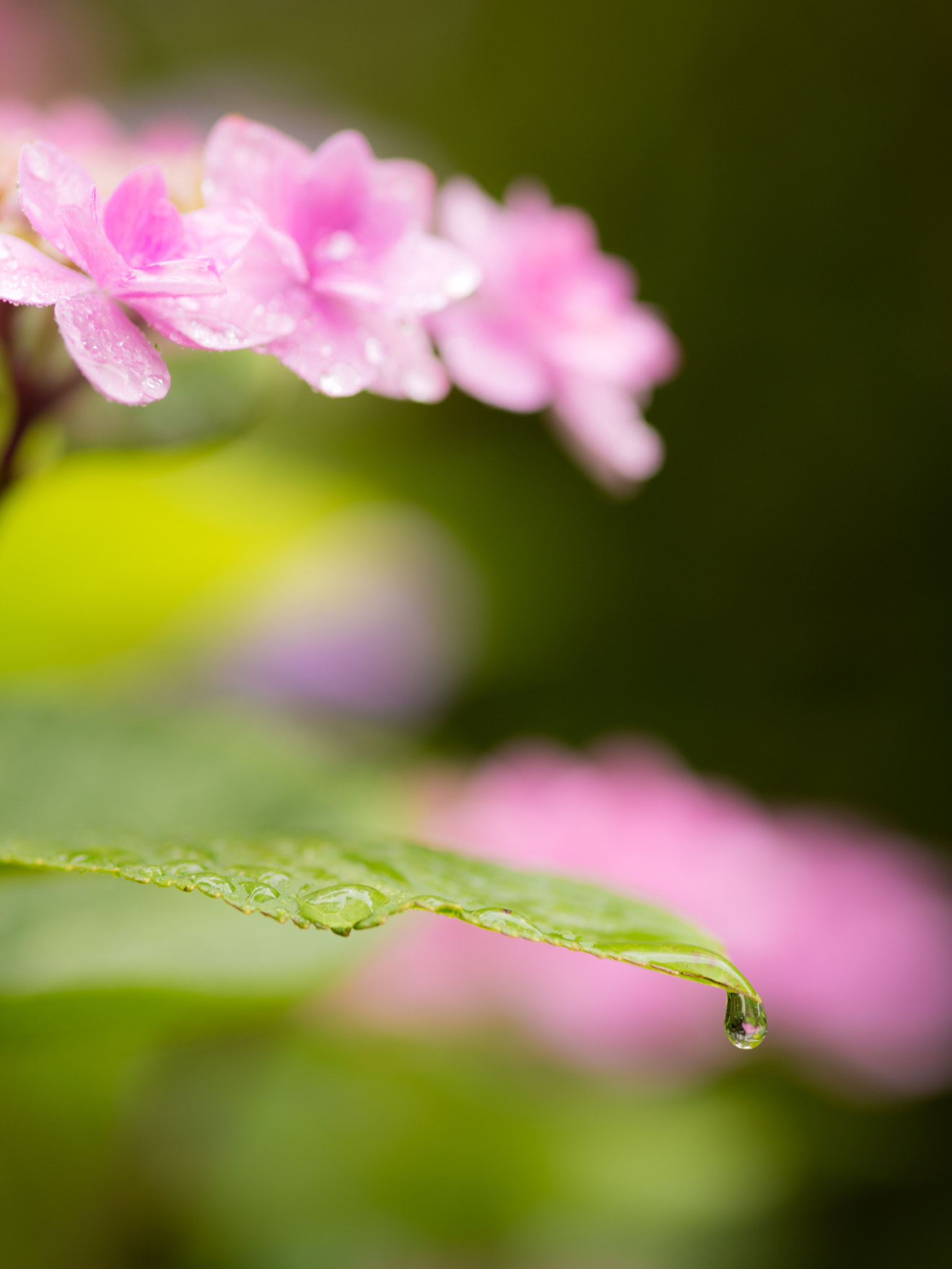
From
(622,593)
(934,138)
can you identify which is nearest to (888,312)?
(934,138)

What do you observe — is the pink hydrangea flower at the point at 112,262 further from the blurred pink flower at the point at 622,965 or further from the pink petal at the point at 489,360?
the blurred pink flower at the point at 622,965

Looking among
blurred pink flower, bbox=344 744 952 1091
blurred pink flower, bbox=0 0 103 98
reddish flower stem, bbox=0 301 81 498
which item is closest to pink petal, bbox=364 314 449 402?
reddish flower stem, bbox=0 301 81 498

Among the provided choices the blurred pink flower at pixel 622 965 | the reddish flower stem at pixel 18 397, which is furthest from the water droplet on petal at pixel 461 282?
the blurred pink flower at pixel 622 965

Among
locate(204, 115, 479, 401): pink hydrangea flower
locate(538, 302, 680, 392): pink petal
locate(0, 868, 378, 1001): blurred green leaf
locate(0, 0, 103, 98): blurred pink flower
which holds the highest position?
locate(0, 0, 103, 98): blurred pink flower

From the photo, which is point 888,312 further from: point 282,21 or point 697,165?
point 282,21

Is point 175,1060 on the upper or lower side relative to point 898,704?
lower

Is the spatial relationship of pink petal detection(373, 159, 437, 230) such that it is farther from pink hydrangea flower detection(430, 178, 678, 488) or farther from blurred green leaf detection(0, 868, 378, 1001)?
blurred green leaf detection(0, 868, 378, 1001)

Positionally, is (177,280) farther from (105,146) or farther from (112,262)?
(105,146)
